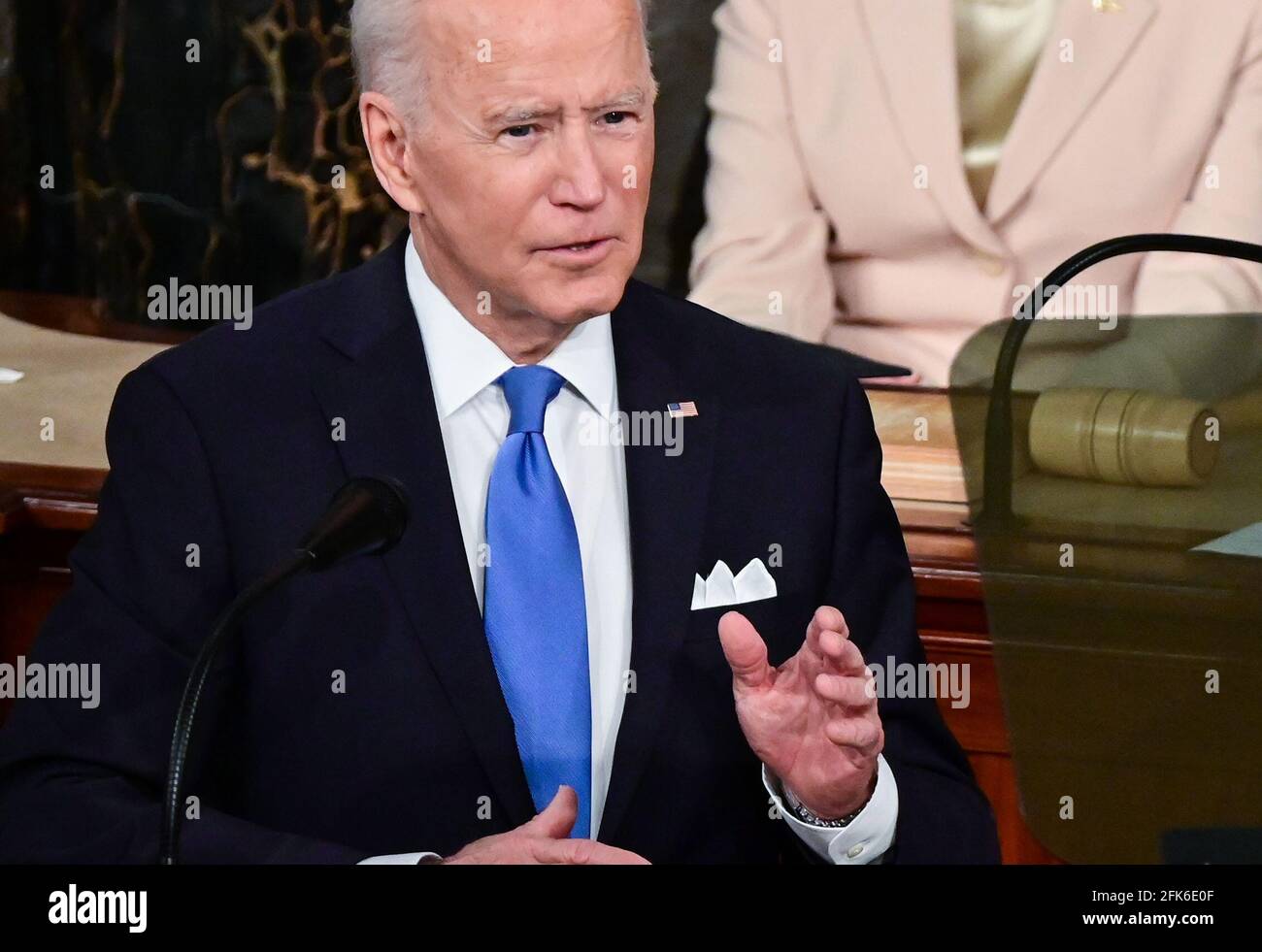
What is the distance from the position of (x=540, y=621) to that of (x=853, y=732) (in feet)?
0.99

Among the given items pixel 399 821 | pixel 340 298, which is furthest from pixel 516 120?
pixel 399 821

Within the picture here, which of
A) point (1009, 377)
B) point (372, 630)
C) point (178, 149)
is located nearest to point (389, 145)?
point (372, 630)

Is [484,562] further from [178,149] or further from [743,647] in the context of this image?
[178,149]

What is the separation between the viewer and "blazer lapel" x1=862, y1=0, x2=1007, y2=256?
2551 mm

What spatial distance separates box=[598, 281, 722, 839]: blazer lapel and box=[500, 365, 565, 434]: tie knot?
0.07 m

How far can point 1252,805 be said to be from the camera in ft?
6.07

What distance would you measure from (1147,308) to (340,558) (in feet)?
5.16

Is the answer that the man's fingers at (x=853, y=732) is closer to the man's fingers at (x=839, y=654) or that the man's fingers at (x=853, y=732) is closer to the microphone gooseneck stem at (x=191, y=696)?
the man's fingers at (x=839, y=654)

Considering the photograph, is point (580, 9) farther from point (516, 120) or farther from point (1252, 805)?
point (1252, 805)

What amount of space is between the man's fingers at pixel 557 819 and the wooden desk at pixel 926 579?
745mm

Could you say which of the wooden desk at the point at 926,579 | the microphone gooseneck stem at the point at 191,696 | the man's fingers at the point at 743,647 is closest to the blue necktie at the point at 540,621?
the man's fingers at the point at 743,647

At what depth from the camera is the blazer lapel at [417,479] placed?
1.42 m

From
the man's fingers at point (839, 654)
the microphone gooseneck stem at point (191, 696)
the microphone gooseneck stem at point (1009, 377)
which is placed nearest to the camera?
the microphone gooseneck stem at point (191, 696)

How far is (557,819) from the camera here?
4.20ft
